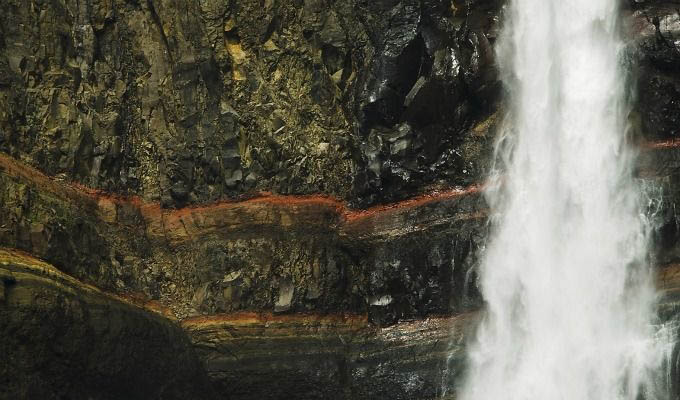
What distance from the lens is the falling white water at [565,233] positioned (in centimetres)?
2016

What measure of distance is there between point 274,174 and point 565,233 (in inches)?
314

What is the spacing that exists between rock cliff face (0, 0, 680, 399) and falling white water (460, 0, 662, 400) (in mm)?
547

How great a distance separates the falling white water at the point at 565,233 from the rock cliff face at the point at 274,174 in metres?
0.55

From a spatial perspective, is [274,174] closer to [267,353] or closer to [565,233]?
[267,353]

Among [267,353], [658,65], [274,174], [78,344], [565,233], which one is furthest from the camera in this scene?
[274,174]

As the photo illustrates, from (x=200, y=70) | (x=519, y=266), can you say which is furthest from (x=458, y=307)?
(x=200, y=70)

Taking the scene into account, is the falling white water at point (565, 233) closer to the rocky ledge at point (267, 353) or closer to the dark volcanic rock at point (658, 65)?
the dark volcanic rock at point (658, 65)

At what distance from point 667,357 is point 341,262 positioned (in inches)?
331

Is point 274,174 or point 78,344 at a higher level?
point 274,174

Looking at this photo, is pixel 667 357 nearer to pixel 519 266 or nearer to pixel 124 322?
pixel 519 266

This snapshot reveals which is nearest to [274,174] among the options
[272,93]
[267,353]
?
[272,93]

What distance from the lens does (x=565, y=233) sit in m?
A: 21.9

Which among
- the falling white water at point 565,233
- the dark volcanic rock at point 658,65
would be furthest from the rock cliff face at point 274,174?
the falling white water at point 565,233

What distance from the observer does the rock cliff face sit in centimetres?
2117
